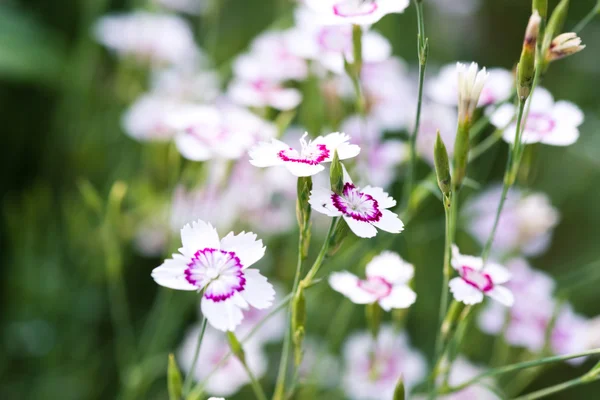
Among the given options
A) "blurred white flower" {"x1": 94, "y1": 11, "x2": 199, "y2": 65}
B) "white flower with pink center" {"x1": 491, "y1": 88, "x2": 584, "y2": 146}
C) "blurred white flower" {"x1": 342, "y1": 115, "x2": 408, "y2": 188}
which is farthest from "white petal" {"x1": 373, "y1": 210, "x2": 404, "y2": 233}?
"blurred white flower" {"x1": 94, "y1": 11, "x2": 199, "y2": 65}

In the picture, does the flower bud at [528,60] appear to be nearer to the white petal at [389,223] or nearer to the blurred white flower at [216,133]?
the white petal at [389,223]

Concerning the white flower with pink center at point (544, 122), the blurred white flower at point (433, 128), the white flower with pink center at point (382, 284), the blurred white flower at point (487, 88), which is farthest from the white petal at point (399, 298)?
the blurred white flower at point (433, 128)

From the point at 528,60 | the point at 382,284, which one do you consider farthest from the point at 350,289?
the point at 528,60

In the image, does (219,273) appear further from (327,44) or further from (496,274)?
(327,44)

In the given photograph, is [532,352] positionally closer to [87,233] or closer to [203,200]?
[203,200]

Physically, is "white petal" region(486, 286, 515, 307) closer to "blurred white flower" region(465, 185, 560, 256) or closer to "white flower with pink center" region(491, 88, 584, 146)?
"white flower with pink center" region(491, 88, 584, 146)

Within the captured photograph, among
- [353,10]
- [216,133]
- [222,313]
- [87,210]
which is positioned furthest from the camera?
[87,210]

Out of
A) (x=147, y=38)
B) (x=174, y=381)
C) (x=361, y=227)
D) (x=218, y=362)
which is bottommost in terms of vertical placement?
(x=218, y=362)
